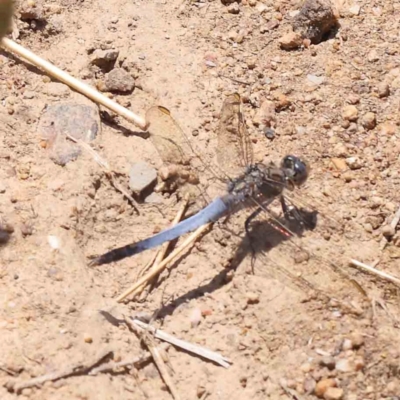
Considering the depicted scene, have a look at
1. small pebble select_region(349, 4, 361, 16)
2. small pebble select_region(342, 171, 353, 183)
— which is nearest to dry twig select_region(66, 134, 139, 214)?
small pebble select_region(342, 171, 353, 183)

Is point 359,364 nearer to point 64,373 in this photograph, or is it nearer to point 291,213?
point 291,213

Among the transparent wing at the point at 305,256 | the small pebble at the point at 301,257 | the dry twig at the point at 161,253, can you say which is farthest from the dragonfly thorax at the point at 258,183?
the small pebble at the point at 301,257

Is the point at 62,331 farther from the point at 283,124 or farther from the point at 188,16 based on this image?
the point at 188,16

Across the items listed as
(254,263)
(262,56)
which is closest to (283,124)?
(262,56)

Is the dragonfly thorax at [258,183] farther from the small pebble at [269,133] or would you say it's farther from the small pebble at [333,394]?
the small pebble at [333,394]

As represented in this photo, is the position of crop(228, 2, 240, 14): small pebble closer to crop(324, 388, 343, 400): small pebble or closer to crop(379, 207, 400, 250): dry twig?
A: crop(379, 207, 400, 250): dry twig
